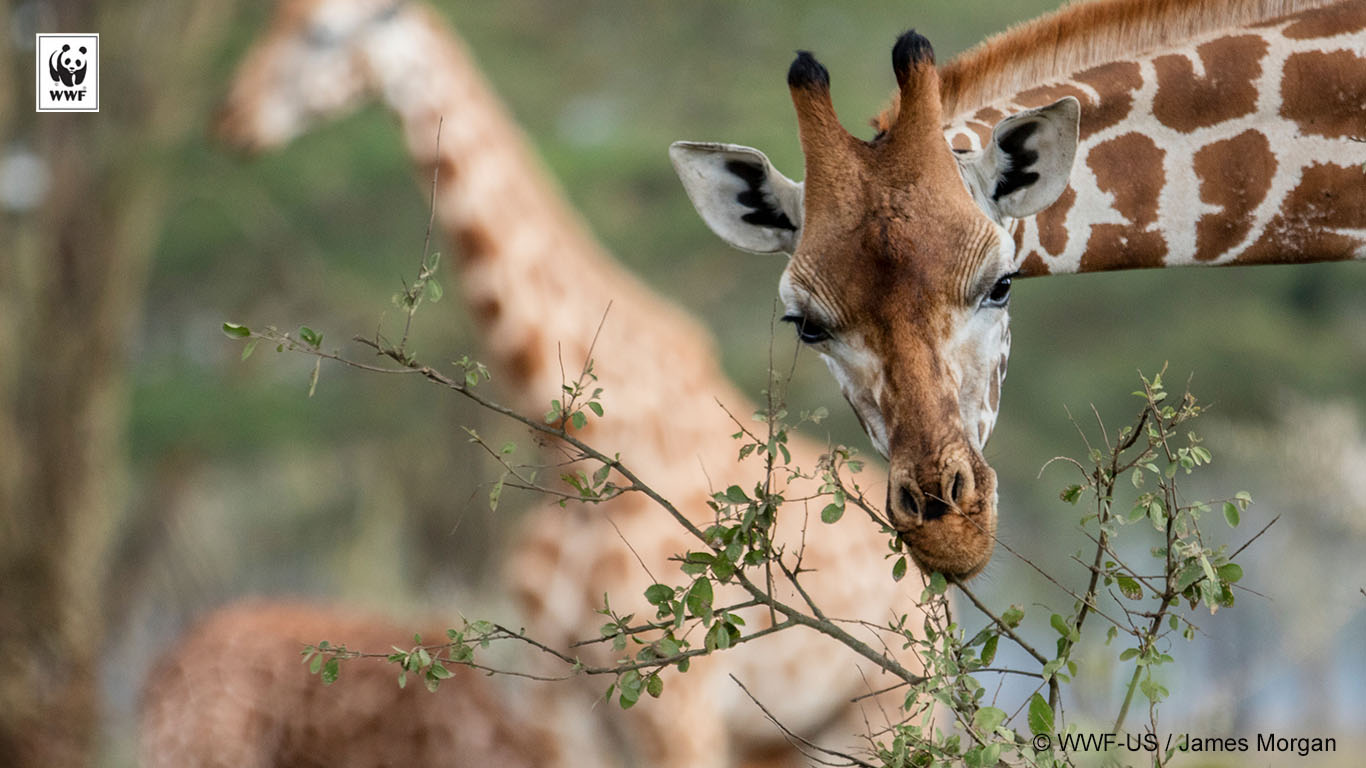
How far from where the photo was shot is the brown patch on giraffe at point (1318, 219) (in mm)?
3002

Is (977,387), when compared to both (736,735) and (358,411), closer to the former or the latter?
(736,735)

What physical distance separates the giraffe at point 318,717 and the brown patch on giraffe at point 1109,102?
2.79 meters

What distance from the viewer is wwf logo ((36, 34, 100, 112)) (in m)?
7.60

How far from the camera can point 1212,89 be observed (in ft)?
10.1

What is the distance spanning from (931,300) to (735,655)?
2.19 metres

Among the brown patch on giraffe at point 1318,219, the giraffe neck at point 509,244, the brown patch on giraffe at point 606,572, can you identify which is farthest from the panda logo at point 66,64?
the brown patch on giraffe at point 1318,219

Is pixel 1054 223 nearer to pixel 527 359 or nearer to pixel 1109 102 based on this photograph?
pixel 1109 102

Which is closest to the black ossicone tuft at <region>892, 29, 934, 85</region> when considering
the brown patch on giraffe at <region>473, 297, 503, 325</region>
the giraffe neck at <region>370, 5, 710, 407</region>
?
the giraffe neck at <region>370, 5, 710, 407</region>

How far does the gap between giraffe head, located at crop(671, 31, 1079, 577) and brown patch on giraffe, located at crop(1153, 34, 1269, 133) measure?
1.68ft

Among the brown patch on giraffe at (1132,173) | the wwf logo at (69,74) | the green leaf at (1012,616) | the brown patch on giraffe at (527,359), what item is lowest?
the green leaf at (1012,616)

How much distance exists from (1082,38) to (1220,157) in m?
0.37

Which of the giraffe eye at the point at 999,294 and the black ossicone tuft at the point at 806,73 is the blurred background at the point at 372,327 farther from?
the black ossicone tuft at the point at 806,73

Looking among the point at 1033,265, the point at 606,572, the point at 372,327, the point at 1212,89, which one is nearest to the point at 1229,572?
the point at 1033,265

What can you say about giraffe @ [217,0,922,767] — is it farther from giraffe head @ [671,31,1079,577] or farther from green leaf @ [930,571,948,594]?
green leaf @ [930,571,948,594]
